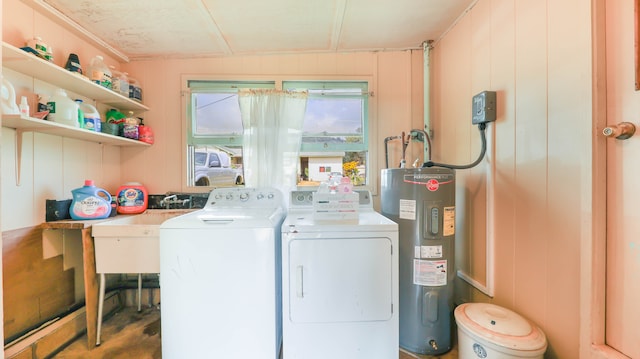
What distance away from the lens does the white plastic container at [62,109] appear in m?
1.68

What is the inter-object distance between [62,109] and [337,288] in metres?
2.16

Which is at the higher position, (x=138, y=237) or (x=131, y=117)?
(x=131, y=117)

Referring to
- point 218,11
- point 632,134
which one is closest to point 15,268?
point 218,11

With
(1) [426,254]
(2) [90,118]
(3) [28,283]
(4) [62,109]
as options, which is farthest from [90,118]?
(1) [426,254]

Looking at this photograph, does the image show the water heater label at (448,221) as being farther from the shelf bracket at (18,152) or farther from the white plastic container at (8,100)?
the shelf bracket at (18,152)

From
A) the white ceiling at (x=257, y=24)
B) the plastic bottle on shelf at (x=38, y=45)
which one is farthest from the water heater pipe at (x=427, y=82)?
the plastic bottle on shelf at (x=38, y=45)

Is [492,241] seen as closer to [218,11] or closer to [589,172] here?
[589,172]

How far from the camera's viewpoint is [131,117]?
7.77 feet

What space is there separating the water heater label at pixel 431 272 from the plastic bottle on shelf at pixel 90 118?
2559 millimetres

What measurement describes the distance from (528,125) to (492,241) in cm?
75

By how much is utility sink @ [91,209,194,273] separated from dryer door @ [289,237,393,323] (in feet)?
3.56

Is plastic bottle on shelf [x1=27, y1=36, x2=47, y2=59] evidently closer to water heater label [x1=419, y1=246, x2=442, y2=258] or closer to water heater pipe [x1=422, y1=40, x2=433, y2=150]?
water heater label [x1=419, y1=246, x2=442, y2=258]

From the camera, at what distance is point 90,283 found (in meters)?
1.78

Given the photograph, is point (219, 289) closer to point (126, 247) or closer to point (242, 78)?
point (126, 247)
